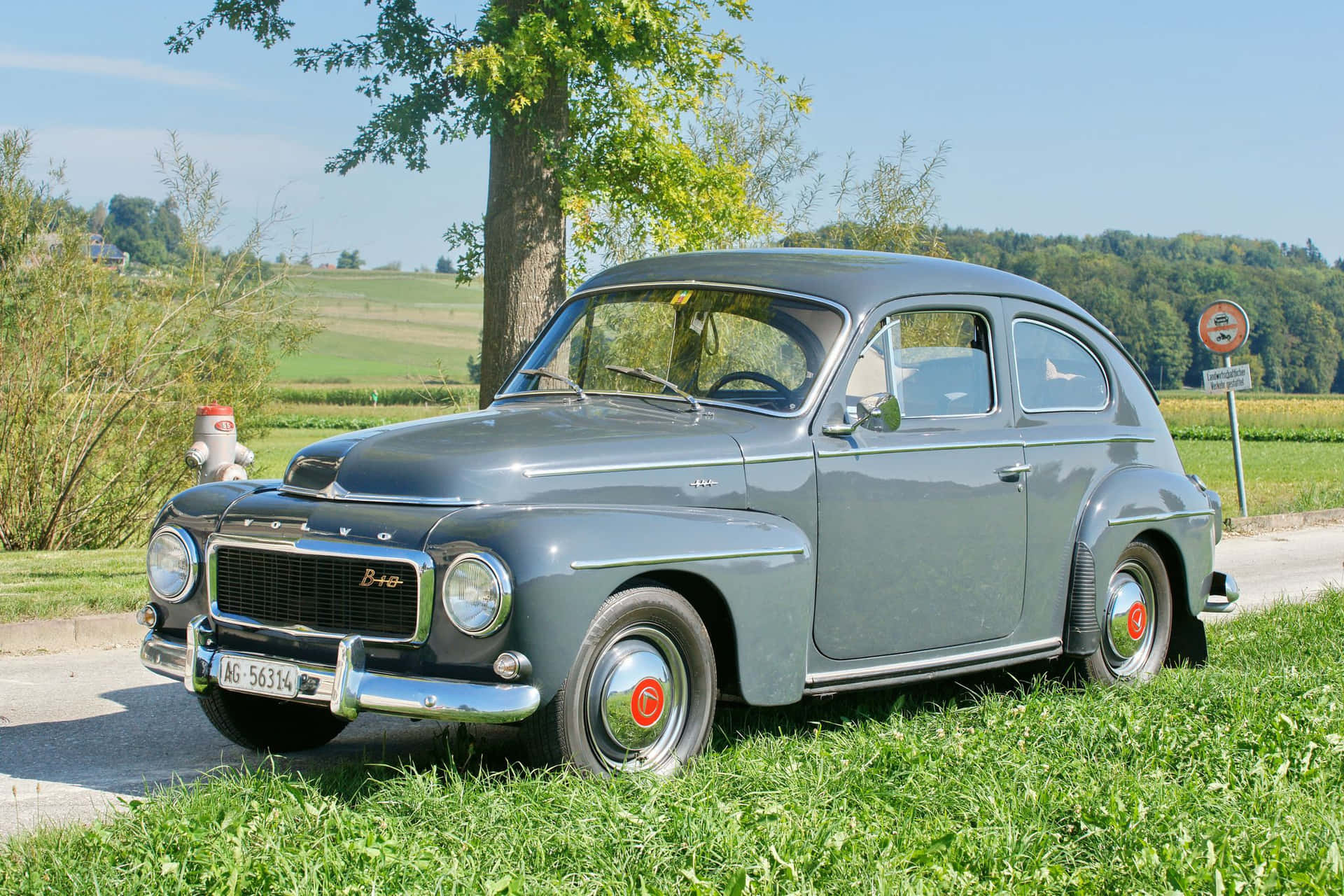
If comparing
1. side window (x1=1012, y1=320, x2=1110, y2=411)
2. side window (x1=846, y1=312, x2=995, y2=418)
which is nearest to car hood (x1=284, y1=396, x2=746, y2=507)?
side window (x1=846, y1=312, x2=995, y2=418)

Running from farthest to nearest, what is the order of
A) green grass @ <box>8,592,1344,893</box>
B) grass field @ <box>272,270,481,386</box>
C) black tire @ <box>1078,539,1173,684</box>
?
grass field @ <box>272,270,481,386</box>
black tire @ <box>1078,539,1173,684</box>
green grass @ <box>8,592,1344,893</box>

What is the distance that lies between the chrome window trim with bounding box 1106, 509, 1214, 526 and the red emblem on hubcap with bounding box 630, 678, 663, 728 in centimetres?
261

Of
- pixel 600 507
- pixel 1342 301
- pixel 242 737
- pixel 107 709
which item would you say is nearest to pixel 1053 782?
pixel 600 507

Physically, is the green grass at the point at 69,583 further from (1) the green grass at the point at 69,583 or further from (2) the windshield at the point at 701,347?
(2) the windshield at the point at 701,347

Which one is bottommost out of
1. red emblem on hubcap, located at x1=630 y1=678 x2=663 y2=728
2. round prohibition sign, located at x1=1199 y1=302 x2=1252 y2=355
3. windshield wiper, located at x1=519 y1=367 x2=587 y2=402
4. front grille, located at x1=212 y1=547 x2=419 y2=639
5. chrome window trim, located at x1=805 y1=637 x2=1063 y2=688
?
chrome window trim, located at x1=805 y1=637 x2=1063 y2=688

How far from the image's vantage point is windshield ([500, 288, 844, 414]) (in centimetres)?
543

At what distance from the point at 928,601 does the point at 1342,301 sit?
301 ft

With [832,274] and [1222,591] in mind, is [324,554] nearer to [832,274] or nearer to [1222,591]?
[832,274]

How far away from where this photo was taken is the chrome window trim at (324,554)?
4.25 m

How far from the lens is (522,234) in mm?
11406

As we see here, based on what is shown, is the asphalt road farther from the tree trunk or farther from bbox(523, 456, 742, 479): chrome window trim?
the tree trunk

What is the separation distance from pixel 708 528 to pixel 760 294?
1.35 meters

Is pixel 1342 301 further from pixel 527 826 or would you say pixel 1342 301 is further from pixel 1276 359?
pixel 527 826

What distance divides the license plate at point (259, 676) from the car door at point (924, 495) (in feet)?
6.26
